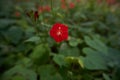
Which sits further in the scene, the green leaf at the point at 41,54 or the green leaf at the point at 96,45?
the green leaf at the point at 96,45

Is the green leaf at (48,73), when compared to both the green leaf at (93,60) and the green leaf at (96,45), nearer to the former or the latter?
the green leaf at (93,60)

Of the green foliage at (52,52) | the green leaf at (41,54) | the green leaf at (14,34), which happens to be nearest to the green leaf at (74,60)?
the green foliage at (52,52)

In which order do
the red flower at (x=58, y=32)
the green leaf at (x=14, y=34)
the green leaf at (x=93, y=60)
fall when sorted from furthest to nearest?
the green leaf at (x=14, y=34) → the green leaf at (x=93, y=60) → the red flower at (x=58, y=32)

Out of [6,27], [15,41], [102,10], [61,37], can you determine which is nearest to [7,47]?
[15,41]

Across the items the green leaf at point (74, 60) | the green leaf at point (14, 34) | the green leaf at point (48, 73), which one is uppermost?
the green leaf at point (74, 60)

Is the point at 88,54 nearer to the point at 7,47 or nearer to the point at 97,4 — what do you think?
the point at 7,47

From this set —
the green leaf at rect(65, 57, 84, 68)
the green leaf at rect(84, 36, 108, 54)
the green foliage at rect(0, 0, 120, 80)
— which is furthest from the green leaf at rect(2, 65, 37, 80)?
the green leaf at rect(84, 36, 108, 54)

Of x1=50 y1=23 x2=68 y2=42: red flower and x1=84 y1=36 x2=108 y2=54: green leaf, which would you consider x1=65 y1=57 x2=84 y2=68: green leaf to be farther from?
x1=84 y1=36 x2=108 y2=54: green leaf
